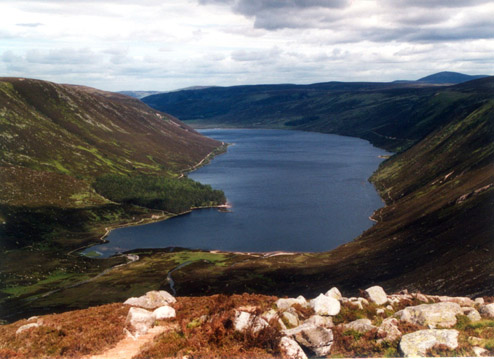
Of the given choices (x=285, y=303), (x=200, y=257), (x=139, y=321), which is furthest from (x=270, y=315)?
(x=200, y=257)

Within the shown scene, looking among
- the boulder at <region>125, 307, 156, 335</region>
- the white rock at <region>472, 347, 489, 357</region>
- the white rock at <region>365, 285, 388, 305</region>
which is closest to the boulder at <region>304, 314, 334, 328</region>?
the white rock at <region>365, 285, 388, 305</region>

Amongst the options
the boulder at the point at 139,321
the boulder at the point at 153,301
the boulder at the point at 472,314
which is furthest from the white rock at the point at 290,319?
the boulder at the point at 472,314

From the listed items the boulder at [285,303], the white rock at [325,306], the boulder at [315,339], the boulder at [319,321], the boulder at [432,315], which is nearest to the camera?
the boulder at [315,339]

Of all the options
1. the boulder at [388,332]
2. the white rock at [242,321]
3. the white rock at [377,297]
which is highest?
the white rock at [242,321]

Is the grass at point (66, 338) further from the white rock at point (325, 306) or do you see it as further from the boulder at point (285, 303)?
the white rock at point (325, 306)

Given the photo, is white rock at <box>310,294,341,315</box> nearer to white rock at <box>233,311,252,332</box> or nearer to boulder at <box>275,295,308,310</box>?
boulder at <box>275,295,308,310</box>

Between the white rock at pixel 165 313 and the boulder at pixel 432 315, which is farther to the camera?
the white rock at pixel 165 313

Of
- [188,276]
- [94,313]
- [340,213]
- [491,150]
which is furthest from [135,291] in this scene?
[491,150]

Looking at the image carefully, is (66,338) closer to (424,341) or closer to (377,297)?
(424,341)

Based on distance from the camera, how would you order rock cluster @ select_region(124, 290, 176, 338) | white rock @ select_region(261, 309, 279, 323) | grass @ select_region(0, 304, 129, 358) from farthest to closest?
white rock @ select_region(261, 309, 279, 323) → rock cluster @ select_region(124, 290, 176, 338) → grass @ select_region(0, 304, 129, 358)
